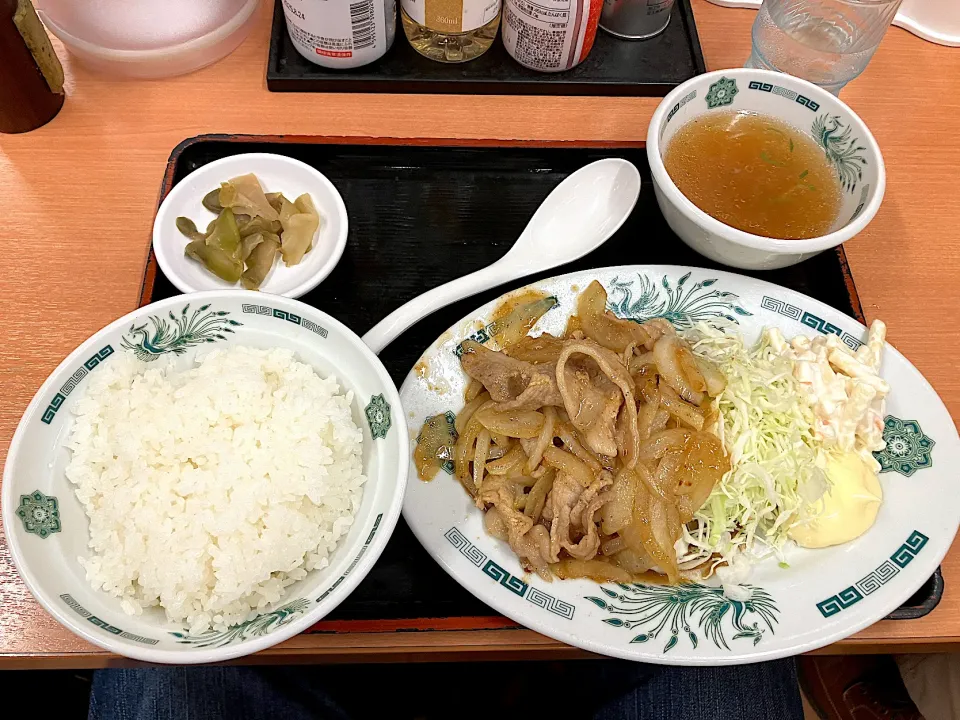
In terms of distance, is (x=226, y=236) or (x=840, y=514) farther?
(x=226, y=236)

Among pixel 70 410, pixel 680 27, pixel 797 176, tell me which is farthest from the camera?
pixel 680 27

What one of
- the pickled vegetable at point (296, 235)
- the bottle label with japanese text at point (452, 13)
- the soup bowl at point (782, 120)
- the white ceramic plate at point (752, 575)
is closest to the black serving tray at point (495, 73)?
the bottle label with japanese text at point (452, 13)

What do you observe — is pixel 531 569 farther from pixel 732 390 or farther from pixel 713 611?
pixel 732 390

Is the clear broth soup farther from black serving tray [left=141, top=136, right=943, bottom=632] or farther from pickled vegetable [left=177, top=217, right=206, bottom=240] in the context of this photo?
pickled vegetable [left=177, top=217, right=206, bottom=240]

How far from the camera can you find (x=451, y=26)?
160cm

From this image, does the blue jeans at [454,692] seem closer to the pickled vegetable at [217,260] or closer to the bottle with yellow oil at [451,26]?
the pickled vegetable at [217,260]

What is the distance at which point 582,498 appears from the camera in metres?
1.15

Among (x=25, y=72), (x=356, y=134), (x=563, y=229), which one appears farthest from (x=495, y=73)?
(x=25, y=72)

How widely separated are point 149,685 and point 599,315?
3.95 ft

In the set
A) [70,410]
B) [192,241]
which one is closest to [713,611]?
[70,410]

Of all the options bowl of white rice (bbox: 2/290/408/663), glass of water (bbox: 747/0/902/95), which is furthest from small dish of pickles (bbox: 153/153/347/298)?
glass of water (bbox: 747/0/902/95)

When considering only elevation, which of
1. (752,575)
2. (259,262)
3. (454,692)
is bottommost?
(454,692)

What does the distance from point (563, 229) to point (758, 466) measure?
0.64 meters

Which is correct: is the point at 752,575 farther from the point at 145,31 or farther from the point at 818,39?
the point at 145,31
